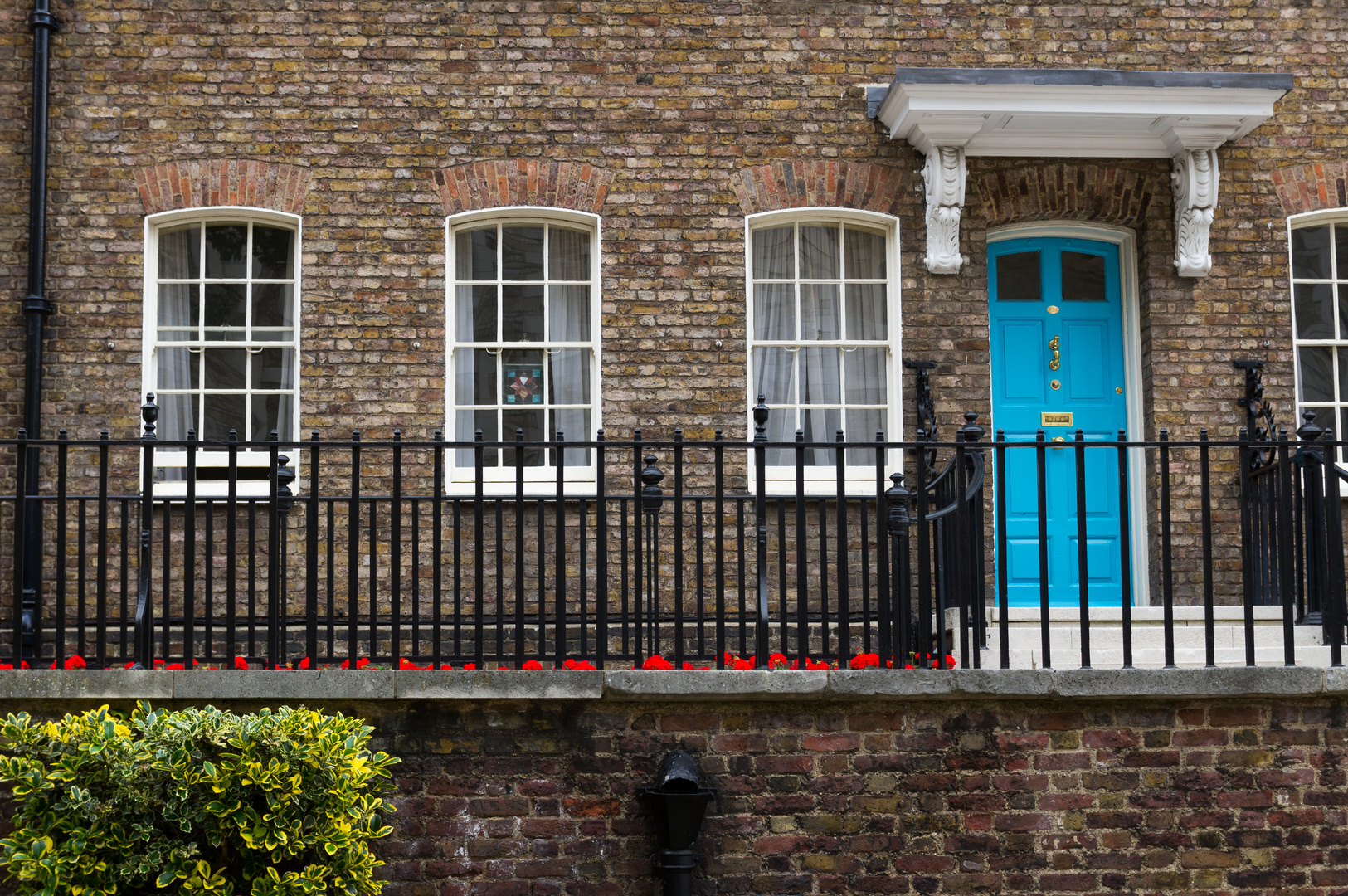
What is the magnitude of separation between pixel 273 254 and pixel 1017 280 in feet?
17.2

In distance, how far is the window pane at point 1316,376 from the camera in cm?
912

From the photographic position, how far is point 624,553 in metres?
5.94

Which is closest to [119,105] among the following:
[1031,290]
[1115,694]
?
[1031,290]

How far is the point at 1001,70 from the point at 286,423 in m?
5.28

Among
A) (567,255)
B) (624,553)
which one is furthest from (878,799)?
(567,255)

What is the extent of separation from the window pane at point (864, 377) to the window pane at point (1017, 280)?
1037 millimetres

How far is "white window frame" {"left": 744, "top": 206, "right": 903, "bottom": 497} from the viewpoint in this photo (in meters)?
8.76

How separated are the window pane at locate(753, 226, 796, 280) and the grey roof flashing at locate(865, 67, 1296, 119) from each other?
1354 millimetres

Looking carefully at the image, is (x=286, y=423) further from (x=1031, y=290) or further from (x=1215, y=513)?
(x=1215, y=513)

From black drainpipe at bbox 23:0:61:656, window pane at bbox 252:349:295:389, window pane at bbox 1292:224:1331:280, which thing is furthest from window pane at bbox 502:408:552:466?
window pane at bbox 1292:224:1331:280

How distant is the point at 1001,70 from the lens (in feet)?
27.1

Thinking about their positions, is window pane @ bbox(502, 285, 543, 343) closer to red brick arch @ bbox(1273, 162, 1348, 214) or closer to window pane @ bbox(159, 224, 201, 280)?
window pane @ bbox(159, 224, 201, 280)

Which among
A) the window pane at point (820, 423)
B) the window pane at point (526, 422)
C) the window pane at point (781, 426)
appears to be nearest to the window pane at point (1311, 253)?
the window pane at point (820, 423)

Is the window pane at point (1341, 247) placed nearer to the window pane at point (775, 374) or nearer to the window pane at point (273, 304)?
the window pane at point (775, 374)
